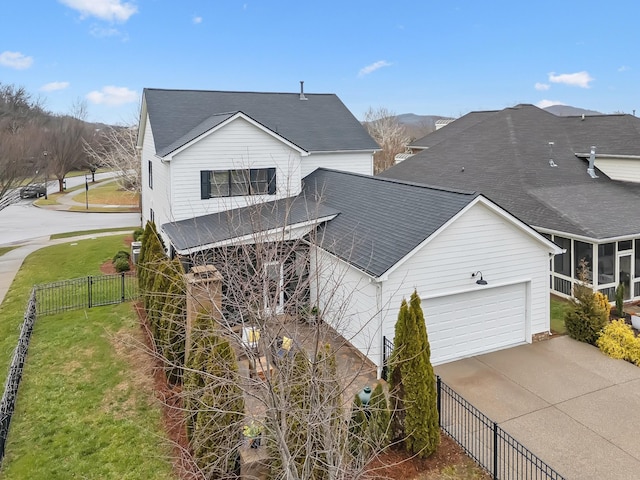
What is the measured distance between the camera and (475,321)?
42.2 ft

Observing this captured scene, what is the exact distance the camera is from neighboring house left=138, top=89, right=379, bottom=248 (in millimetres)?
18016

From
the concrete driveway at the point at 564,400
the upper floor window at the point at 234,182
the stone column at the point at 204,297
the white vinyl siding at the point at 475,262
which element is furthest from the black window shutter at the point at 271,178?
the concrete driveway at the point at 564,400

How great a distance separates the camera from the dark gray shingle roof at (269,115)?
2089cm

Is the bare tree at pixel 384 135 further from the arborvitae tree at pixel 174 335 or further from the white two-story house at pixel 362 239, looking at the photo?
the arborvitae tree at pixel 174 335

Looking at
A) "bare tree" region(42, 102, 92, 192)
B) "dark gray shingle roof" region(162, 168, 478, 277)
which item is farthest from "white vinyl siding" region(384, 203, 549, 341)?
"bare tree" region(42, 102, 92, 192)

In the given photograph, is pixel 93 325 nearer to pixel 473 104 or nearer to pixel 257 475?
pixel 257 475

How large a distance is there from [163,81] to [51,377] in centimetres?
4468

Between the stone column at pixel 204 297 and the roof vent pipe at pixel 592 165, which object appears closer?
the stone column at pixel 204 297

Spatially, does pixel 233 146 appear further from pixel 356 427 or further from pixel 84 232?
pixel 84 232

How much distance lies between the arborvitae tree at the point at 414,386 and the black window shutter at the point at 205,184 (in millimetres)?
11667

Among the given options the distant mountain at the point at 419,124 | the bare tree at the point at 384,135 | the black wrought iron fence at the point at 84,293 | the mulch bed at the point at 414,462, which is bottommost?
the mulch bed at the point at 414,462

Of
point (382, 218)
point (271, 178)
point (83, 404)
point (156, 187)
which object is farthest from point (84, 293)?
point (382, 218)

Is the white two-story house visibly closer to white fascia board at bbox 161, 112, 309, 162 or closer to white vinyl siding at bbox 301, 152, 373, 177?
white fascia board at bbox 161, 112, 309, 162

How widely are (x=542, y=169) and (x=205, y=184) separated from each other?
15514 millimetres
